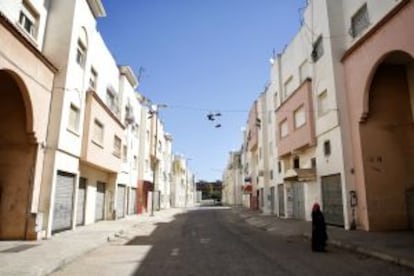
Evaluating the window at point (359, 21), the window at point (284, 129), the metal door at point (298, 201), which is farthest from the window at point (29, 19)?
the metal door at point (298, 201)

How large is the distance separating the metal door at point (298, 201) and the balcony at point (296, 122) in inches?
104

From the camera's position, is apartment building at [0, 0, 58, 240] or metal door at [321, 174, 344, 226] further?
metal door at [321, 174, 344, 226]

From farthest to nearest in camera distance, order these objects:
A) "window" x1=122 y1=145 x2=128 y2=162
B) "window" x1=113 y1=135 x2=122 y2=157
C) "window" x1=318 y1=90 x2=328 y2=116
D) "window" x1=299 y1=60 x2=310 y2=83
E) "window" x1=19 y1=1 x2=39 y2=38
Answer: "window" x1=122 y1=145 x2=128 y2=162
"window" x1=113 y1=135 x2=122 y2=157
"window" x1=299 y1=60 x2=310 y2=83
"window" x1=318 y1=90 x2=328 y2=116
"window" x1=19 y1=1 x2=39 y2=38

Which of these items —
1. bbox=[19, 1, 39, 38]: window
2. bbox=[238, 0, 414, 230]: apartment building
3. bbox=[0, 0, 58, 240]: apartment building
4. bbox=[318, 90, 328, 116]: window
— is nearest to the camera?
bbox=[0, 0, 58, 240]: apartment building

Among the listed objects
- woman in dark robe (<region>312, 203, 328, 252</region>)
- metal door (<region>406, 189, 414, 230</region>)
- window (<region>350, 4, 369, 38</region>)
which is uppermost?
window (<region>350, 4, 369, 38</region>)

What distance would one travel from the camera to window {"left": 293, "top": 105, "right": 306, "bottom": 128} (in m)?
24.2

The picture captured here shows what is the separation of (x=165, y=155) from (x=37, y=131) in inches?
1937

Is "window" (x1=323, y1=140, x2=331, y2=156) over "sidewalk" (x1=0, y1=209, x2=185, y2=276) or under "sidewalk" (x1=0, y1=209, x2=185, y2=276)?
over

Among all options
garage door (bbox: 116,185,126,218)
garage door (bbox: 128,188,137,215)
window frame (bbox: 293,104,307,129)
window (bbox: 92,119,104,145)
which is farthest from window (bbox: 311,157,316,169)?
garage door (bbox: 128,188,137,215)

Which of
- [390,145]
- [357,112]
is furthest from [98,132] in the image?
[390,145]

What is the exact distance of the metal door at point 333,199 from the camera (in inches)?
752

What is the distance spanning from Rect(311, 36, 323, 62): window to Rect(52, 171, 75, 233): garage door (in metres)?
15.3

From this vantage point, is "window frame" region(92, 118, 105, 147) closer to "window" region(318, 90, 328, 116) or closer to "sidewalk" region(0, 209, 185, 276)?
"sidewalk" region(0, 209, 185, 276)

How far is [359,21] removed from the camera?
715 inches
